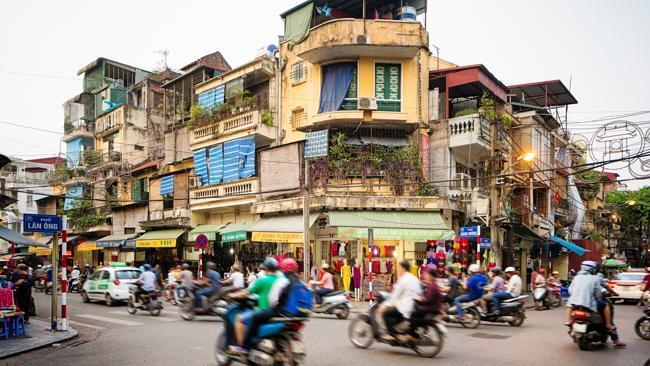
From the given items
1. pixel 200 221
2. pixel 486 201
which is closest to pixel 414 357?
pixel 486 201

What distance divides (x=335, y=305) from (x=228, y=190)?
12.5m

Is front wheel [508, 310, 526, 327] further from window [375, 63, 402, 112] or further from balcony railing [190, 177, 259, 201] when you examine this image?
balcony railing [190, 177, 259, 201]

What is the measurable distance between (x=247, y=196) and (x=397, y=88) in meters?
8.56

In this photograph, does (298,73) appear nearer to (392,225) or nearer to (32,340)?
(392,225)

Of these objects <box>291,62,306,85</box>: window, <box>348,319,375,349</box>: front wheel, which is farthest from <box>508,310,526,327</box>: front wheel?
<box>291,62,306,85</box>: window

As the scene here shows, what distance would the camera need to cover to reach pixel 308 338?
1092 centimetres

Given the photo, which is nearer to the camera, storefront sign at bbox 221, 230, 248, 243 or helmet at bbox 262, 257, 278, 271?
helmet at bbox 262, 257, 278, 271

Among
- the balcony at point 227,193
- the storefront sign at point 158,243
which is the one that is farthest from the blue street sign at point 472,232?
the storefront sign at point 158,243

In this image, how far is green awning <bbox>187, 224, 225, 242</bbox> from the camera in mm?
26036

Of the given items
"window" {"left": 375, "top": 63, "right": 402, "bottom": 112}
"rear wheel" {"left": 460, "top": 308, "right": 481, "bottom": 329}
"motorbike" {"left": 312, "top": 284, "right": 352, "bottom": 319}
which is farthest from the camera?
"window" {"left": 375, "top": 63, "right": 402, "bottom": 112}

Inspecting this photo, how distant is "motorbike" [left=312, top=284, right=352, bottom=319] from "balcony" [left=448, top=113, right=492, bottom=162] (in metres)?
10.3

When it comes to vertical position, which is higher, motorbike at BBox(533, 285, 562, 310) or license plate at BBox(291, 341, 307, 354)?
license plate at BBox(291, 341, 307, 354)

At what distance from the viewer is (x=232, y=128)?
26.1 m

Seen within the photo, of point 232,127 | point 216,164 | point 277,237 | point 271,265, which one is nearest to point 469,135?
point 277,237
